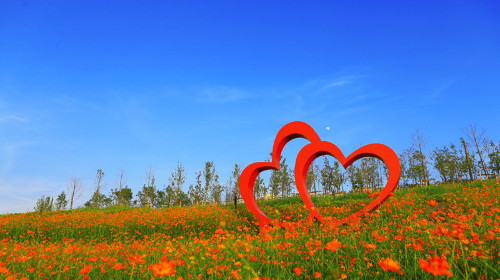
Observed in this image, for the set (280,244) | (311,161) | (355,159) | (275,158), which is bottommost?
(280,244)

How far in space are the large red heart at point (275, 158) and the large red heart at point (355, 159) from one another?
0.45 metres

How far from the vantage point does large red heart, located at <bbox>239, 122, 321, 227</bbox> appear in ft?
33.7

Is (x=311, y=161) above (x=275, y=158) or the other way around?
the other way around

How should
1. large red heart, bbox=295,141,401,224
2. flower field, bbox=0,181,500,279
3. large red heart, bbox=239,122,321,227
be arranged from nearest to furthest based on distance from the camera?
flower field, bbox=0,181,500,279
large red heart, bbox=295,141,401,224
large red heart, bbox=239,122,321,227

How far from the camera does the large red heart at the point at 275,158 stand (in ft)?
33.7

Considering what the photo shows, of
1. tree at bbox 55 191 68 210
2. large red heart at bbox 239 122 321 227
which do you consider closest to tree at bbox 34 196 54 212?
tree at bbox 55 191 68 210

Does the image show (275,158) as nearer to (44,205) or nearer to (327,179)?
(327,179)

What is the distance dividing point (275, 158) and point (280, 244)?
6.68 metres

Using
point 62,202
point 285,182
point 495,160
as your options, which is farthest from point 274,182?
point 62,202

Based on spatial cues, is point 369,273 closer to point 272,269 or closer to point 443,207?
point 272,269

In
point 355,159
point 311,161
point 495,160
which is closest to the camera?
point 355,159

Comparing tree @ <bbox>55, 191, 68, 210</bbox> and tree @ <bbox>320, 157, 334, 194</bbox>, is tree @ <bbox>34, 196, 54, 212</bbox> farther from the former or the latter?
tree @ <bbox>320, 157, 334, 194</bbox>

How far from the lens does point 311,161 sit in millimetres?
10211

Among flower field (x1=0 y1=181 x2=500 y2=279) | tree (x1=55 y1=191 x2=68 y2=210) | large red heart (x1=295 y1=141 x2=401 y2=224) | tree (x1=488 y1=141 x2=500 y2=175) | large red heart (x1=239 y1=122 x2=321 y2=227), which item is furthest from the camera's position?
tree (x1=55 y1=191 x2=68 y2=210)
